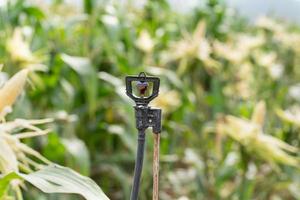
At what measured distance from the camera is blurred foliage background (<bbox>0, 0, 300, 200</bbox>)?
5.47 ft

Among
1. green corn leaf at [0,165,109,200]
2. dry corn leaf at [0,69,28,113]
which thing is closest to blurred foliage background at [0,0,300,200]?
dry corn leaf at [0,69,28,113]

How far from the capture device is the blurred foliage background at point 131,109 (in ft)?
5.47

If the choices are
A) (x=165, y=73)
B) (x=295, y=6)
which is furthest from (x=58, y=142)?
(x=295, y=6)

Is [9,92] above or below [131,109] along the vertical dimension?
above

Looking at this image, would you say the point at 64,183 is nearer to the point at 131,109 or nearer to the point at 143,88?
the point at 143,88

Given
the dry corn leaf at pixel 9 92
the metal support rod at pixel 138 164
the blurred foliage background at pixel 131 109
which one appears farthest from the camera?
the blurred foliage background at pixel 131 109

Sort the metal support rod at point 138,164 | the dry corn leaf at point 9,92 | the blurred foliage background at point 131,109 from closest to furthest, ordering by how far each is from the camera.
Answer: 1. the metal support rod at point 138,164
2. the dry corn leaf at point 9,92
3. the blurred foliage background at point 131,109

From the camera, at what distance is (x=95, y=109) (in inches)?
85.8

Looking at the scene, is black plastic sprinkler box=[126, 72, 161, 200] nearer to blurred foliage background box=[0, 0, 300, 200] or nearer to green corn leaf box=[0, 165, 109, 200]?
green corn leaf box=[0, 165, 109, 200]

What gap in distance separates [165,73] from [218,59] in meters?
0.46

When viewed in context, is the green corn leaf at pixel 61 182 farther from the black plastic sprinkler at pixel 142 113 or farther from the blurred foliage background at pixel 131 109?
the blurred foliage background at pixel 131 109

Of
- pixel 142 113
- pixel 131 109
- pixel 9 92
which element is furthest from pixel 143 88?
pixel 131 109

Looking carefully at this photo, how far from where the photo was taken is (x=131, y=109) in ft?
5.87

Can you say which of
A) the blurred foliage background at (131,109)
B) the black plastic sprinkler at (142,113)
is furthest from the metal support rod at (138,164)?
the blurred foliage background at (131,109)
